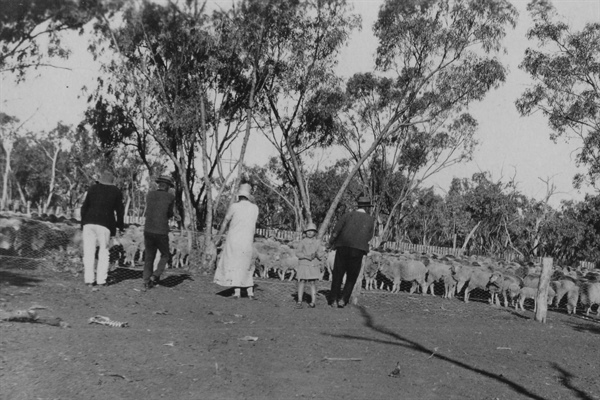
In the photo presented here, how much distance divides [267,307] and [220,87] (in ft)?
38.5

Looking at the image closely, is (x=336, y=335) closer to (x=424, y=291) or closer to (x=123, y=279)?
(x=123, y=279)

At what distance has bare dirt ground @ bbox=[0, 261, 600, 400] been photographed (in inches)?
173

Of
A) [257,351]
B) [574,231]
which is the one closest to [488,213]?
[574,231]

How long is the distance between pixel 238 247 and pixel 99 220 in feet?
6.46

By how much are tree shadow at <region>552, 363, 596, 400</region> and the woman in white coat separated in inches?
170

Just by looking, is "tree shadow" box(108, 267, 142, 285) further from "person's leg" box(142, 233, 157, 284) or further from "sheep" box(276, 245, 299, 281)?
"sheep" box(276, 245, 299, 281)

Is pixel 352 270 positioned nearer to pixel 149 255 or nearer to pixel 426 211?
pixel 149 255

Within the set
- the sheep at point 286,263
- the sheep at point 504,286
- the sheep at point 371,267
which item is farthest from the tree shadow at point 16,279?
the sheep at point 504,286

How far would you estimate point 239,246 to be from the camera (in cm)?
889

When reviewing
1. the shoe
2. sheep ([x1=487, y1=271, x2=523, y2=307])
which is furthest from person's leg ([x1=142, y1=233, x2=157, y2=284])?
sheep ([x1=487, y1=271, x2=523, y2=307])

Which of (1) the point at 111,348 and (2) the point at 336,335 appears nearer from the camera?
(1) the point at 111,348

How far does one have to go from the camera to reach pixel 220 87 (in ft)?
63.0

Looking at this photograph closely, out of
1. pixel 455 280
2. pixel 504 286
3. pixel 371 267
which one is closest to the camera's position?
pixel 504 286

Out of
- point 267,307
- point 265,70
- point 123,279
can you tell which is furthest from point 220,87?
point 267,307
